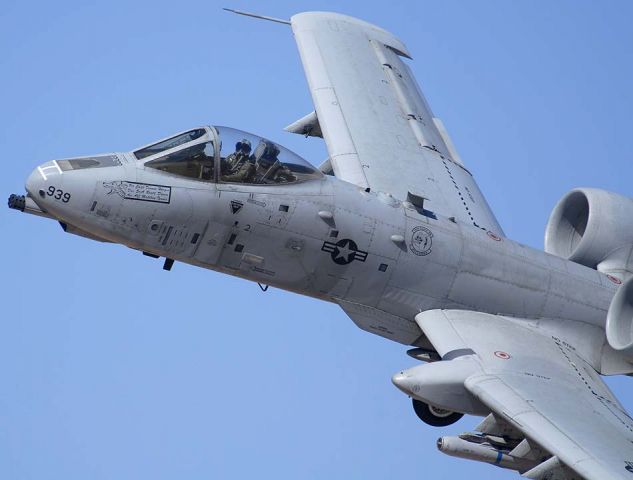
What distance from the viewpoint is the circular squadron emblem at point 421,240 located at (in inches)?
1107

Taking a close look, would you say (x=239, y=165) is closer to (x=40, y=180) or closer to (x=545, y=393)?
(x=40, y=180)

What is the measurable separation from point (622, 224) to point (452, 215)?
3625 mm

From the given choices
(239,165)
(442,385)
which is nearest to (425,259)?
(442,385)

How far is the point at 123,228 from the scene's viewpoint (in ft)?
85.5

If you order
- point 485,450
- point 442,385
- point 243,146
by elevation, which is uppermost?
point 243,146

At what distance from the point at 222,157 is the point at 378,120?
760 centimetres

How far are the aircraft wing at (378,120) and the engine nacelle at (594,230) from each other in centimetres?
138

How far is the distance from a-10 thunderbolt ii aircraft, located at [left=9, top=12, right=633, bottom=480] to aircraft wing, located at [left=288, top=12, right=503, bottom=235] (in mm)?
93

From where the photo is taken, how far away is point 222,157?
26641 millimetres

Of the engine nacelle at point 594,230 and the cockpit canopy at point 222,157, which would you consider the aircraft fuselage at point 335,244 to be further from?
the engine nacelle at point 594,230

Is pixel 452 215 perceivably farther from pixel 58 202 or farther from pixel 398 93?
pixel 58 202

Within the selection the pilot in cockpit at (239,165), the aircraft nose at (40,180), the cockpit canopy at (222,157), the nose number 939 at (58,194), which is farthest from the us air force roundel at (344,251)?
the aircraft nose at (40,180)

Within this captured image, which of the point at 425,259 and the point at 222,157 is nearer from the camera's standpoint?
the point at 222,157

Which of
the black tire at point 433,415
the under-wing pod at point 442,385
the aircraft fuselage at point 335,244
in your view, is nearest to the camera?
the under-wing pod at point 442,385
